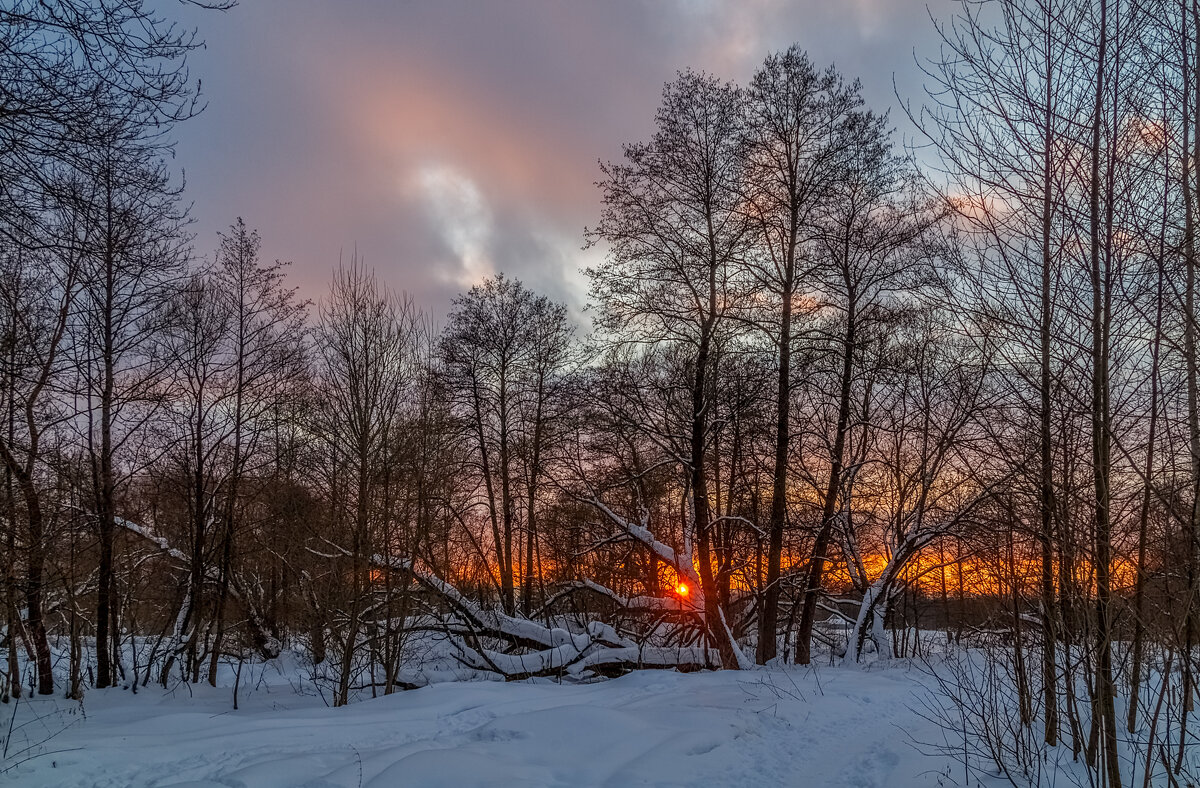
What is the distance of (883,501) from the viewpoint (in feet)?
A: 49.4

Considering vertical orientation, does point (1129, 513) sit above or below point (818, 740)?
above

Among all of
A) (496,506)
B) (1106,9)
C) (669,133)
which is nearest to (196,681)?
(496,506)

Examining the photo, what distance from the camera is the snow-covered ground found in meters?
5.18

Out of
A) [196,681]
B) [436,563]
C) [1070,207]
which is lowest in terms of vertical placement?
[196,681]

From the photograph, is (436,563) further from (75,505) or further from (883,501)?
(883,501)

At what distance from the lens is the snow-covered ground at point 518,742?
518 cm

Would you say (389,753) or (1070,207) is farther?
(389,753)

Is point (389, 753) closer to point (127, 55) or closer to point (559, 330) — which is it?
point (127, 55)

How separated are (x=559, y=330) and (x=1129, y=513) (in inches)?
725

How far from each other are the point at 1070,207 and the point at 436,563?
11.0 m

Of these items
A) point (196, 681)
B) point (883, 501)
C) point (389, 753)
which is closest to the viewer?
point (389, 753)

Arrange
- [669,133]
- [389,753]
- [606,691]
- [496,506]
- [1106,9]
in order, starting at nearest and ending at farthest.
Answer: [1106,9]
[389,753]
[606,691]
[669,133]
[496,506]

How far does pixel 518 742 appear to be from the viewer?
6215 mm

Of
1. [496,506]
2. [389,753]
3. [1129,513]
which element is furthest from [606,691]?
[496,506]
